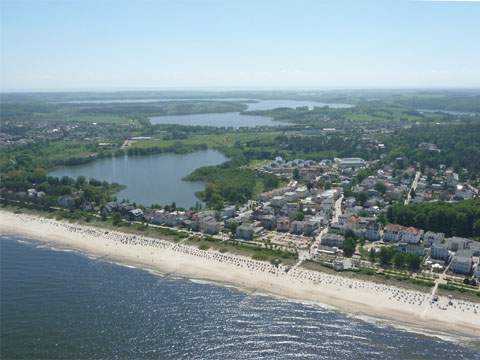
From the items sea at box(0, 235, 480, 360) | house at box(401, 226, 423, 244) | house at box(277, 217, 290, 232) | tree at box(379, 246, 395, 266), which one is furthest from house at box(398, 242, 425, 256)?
sea at box(0, 235, 480, 360)

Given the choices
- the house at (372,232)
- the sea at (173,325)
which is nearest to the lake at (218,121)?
the house at (372,232)

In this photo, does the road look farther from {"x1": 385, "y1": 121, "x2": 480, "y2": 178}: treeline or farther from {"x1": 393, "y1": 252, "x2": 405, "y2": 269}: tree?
{"x1": 393, "y1": 252, "x2": 405, "y2": 269}: tree

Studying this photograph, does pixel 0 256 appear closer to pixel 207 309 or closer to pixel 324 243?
pixel 207 309

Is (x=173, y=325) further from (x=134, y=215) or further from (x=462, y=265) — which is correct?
(x=134, y=215)

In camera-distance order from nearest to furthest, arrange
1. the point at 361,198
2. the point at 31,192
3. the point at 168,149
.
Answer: the point at 361,198
the point at 31,192
the point at 168,149

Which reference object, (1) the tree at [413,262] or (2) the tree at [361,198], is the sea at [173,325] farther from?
(2) the tree at [361,198]

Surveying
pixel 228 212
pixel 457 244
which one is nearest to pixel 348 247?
pixel 457 244

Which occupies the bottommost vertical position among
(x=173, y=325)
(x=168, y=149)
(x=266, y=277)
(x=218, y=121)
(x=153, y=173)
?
(x=173, y=325)

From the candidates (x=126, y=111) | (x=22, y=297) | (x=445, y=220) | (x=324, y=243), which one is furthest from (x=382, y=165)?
(x=126, y=111)
